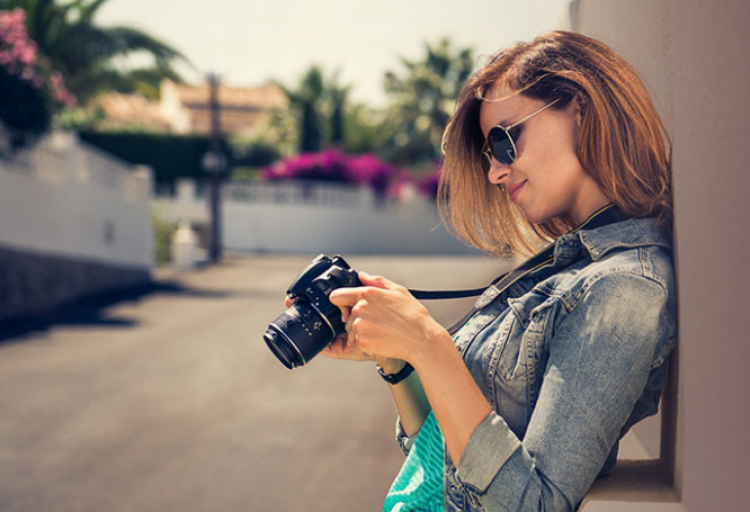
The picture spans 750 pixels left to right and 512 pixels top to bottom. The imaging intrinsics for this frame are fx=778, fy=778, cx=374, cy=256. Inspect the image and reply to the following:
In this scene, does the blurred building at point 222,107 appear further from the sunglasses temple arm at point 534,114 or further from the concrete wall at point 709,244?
the concrete wall at point 709,244

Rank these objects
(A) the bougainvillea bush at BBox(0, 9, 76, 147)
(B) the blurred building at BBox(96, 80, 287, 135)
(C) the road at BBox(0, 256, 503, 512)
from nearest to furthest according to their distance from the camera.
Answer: (C) the road at BBox(0, 256, 503, 512)
(A) the bougainvillea bush at BBox(0, 9, 76, 147)
(B) the blurred building at BBox(96, 80, 287, 135)

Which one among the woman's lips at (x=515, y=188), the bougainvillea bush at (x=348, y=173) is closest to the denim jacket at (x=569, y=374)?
the woman's lips at (x=515, y=188)

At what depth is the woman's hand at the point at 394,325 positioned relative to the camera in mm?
1403

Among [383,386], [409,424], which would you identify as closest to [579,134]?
[409,424]

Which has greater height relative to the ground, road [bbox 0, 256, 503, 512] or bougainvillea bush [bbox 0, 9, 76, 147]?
bougainvillea bush [bbox 0, 9, 76, 147]

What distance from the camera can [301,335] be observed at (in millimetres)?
1639

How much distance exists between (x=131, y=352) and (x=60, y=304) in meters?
5.14

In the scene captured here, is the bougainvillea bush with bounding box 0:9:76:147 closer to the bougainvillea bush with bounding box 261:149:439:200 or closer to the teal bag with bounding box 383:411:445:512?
the teal bag with bounding box 383:411:445:512

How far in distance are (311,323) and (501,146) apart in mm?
557

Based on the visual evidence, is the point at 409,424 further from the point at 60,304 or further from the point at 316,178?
the point at 316,178

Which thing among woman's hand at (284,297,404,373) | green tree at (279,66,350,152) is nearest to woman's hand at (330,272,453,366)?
woman's hand at (284,297,404,373)

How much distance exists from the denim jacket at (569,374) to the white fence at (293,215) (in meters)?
28.4

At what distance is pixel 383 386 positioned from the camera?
26.1 ft

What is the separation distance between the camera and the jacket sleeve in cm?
132
